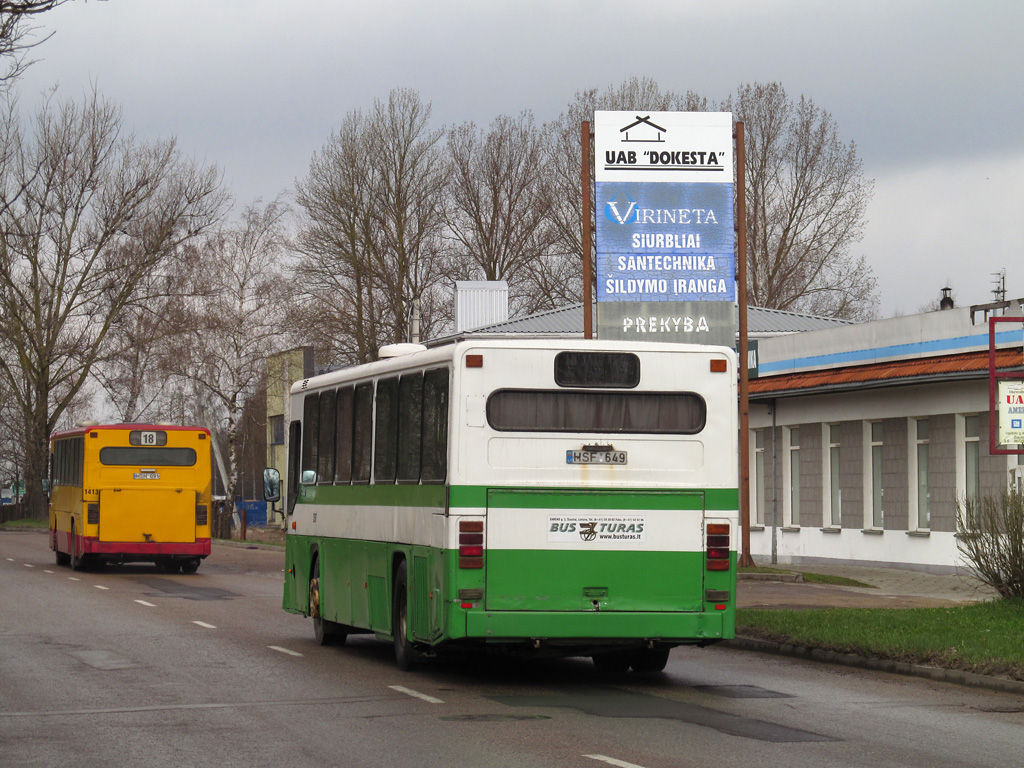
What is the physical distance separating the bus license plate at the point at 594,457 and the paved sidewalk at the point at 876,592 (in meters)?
7.66

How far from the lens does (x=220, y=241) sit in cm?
6450

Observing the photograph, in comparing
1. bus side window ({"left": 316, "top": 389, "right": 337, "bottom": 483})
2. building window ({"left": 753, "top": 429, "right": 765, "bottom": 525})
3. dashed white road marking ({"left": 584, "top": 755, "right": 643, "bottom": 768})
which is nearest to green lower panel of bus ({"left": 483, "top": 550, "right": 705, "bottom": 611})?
dashed white road marking ({"left": 584, "top": 755, "right": 643, "bottom": 768})

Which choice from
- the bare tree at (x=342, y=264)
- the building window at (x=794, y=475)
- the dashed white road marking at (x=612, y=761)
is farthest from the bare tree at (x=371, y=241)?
the dashed white road marking at (x=612, y=761)

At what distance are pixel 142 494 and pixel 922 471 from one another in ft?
51.9

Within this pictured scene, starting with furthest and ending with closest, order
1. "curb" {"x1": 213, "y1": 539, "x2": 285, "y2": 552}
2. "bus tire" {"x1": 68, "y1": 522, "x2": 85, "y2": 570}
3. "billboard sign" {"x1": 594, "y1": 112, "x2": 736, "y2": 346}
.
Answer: "curb" {"x1": 213, "y1": 539, "x2": 285, "y2": 552} < "bus tire" {"x1": 68, "y1": 522, "x2": 85, "y2": 570} < "billboard sign" {"x1": 594, "y1": 112, "x2": 736, "y2": 346}

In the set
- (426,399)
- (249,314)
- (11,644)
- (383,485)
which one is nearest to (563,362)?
Result: (426,399)

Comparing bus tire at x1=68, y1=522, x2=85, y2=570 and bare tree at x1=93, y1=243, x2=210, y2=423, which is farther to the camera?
bare tree at x1=93, y1=243, x2=210, y2=423

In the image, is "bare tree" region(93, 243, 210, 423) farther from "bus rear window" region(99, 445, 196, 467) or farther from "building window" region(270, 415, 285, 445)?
"bus rear window" region(99, 445, 196, 467)

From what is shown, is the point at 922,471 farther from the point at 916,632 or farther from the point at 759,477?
the point at 916,632

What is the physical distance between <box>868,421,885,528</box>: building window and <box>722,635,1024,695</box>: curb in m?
16.5

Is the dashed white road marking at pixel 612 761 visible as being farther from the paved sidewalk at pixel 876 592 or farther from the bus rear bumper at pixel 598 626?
the paved sidewalk at pixel 876 592

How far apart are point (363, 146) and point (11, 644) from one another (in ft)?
145

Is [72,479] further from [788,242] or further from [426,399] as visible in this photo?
[788,242]

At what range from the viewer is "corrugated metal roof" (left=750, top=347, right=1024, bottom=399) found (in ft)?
93.6
